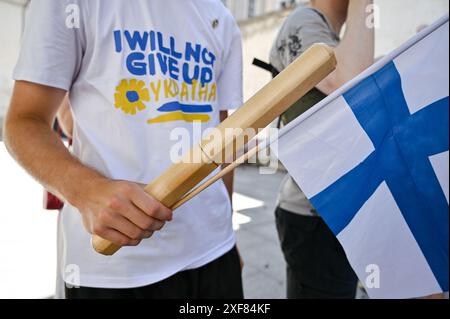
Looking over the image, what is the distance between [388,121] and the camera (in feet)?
2.56

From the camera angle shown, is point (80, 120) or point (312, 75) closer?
point (312, 75)

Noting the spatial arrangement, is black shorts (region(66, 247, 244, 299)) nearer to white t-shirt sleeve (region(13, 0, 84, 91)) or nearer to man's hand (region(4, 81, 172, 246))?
man's hand (region(4, 81, 172, 246))

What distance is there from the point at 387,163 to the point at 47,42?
32.4 inches

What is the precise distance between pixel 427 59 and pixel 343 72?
30 cm

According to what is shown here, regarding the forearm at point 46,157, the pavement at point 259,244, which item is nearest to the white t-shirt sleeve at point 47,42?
the forearm at point 46,157

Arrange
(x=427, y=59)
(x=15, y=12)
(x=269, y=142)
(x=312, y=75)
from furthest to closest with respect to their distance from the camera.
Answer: (x=15, y=12) < (x=427, y=59) < (x=269, y=142) < (x=312, y=75)

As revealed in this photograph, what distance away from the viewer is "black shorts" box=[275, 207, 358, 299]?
1308 mm

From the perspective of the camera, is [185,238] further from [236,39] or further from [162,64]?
[236,39]

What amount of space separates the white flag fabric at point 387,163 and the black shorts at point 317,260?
0.47 metres

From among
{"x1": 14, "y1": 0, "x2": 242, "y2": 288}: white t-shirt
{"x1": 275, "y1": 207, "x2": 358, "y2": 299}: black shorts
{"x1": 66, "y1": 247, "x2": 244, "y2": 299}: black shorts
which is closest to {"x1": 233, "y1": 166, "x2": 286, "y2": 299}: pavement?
{"x1": 275, "y1": 207, "x2": 358, "y2": 299}: black shorts

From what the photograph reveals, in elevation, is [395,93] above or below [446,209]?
above

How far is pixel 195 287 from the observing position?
102 centimetres

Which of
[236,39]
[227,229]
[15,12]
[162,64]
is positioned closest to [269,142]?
[162,64]

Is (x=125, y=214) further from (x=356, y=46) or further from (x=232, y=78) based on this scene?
(x=356, y=46)
